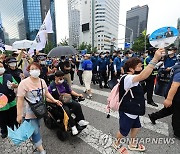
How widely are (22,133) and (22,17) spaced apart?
71335 millimetres

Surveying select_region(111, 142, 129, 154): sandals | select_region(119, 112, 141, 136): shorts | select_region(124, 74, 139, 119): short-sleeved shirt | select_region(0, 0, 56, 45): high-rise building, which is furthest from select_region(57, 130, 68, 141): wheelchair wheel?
select_region(0, 0, 56, 45): high-rise building

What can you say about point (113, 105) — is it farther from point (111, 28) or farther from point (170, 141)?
point (111, 28)

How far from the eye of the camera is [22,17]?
63.5 meters

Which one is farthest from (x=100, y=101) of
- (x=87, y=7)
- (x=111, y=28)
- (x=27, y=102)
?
(x=111, y=28)

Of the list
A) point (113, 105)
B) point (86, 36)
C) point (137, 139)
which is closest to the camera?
point (113, 105)

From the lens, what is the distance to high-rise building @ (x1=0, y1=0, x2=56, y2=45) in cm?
6050

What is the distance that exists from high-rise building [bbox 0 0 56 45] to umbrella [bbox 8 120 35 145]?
5918 cm

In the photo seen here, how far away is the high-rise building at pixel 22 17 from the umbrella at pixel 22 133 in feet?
194

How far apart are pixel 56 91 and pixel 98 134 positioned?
51.1 inches

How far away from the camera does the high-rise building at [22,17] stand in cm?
6050

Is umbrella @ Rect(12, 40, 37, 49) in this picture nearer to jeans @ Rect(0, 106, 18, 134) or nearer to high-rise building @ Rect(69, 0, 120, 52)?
jeans @ Rect(0, 106, 18, 134)

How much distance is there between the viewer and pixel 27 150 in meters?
2.87

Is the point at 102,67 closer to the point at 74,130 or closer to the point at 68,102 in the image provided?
the point at 68,102

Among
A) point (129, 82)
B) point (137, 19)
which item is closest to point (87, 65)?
point (129, 82)
